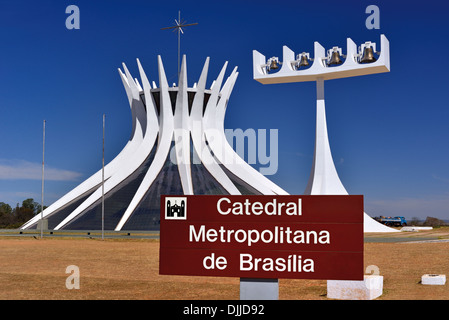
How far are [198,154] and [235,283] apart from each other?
114ft

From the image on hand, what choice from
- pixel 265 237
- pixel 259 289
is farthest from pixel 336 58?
pixel 259 289

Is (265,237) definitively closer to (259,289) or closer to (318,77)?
(259,289)

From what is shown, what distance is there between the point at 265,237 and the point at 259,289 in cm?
81

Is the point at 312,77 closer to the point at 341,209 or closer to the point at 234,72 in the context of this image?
the point at 234,72

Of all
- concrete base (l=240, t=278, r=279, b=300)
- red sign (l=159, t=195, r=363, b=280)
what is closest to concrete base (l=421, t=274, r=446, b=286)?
red sign (l=159, t=195, r=363, b=280)

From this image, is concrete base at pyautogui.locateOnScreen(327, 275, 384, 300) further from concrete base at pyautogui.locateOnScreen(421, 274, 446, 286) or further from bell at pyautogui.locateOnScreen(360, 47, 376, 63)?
bell at pyautogui.locateOnScreen(360, 47, 376, 63)

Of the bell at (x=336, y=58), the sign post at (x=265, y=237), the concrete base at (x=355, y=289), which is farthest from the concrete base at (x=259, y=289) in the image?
the bell at (x=336, y=58)

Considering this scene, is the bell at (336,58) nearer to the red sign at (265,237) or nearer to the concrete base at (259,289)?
the red sign at (265,237)

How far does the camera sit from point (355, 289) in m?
12.4

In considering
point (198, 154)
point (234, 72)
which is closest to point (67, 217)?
point (198, 154)

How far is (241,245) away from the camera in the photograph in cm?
834

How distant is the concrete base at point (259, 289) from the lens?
27.3 ft

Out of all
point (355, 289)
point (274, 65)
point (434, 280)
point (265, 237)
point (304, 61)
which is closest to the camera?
point (265, 237)

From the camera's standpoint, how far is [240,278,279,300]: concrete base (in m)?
8.32
